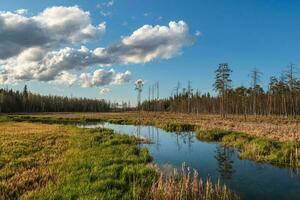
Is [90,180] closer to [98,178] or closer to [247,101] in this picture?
[98,178]

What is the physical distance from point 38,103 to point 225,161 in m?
144

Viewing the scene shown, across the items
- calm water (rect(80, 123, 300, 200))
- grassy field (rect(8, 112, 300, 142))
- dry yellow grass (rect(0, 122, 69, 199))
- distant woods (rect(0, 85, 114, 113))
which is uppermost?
distant woods (rect(0, 85, 114, 113))

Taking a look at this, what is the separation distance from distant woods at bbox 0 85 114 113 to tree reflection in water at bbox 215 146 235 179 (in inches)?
4422

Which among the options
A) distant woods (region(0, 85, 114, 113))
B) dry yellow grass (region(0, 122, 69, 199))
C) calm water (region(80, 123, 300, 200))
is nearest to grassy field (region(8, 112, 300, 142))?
calm water (region(80, 123, 300, 200))

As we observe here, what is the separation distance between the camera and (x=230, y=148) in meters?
25.8

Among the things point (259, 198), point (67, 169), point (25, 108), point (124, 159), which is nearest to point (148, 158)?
point (124, 159)

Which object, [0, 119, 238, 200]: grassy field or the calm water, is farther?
the calm water

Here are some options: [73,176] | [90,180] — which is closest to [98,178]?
[90,180]

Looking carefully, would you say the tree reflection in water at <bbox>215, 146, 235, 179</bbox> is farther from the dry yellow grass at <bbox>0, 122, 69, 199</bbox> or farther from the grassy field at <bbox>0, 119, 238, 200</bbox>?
the dry yellow grass at <bbox>0, 122, 69, 199</bbox>

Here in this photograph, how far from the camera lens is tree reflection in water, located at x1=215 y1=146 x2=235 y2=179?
17.0 metres

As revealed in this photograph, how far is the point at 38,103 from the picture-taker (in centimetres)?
15162

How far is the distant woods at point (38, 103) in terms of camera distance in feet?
410

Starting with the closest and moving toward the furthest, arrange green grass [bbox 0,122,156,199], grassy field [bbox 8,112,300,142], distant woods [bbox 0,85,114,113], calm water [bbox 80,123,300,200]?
green grass [bbox 0,122,156,199] → calm water [bbox 80,123,300,200] → grassy field [bbox 8,112,300,142] → distant woods [bbox 0,85,114,113]

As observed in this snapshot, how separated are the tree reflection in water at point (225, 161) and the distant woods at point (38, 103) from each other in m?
112
